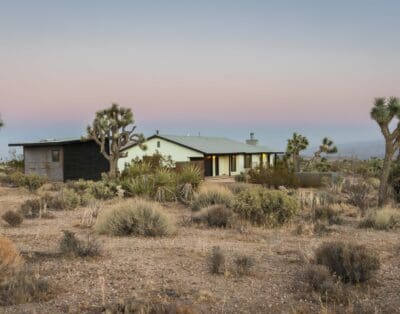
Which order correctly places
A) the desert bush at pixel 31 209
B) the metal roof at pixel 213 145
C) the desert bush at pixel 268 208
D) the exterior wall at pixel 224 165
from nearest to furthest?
1. the desert bush at pixel 268 208
2. the desert bush at pixel 31 209
3. the metal roof at pixel 213 145
4. the exterior wall at pixel 224 165

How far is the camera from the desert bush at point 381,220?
499 inches

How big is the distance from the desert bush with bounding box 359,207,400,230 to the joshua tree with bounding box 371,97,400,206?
13.0ft

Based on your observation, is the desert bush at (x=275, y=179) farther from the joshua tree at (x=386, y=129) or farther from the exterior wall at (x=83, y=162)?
the exterior wall at (x=83, y=162)

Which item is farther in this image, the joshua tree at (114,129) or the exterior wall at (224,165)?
the exterior wall at (224,165)

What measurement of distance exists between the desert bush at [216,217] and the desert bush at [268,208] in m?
0.79

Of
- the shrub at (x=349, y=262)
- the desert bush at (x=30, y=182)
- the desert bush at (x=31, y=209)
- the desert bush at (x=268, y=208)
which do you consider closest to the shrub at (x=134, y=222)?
the desert bush at (x=268, y=208)

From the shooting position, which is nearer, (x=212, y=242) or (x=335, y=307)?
(x=335, y=307)

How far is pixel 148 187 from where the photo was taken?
770 inches

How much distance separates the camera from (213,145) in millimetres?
44125

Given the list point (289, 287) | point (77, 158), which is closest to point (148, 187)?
point (289, 287)

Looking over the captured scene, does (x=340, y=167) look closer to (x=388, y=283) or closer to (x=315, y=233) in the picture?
(x=315, y=233)

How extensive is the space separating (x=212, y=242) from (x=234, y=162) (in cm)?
3401

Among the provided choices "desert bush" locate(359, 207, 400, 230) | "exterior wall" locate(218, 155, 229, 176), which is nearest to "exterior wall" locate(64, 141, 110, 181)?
"exterior wall" locate(218, 155, 229, 176)

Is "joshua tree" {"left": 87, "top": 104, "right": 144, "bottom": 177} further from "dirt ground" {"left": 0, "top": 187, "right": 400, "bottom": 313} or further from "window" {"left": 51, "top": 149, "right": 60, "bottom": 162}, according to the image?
"dirt ground" {"left": 0, "top": 187, "right": 400, "bottom": 313}
